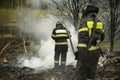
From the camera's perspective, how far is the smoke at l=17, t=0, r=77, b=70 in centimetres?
1400

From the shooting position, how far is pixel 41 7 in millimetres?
29156

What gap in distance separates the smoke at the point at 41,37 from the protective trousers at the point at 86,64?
5.25m

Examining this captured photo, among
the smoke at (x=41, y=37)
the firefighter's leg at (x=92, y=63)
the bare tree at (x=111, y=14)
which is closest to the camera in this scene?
→ the firefighter's leg at (x=92, y=63)

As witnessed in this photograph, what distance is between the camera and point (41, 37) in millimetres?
25266

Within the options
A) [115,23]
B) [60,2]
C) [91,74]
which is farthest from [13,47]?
[91,74]

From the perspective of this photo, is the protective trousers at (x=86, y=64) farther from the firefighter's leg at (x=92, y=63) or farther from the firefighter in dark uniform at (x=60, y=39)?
the firefighter in dark uniform at (x=60, y=39)

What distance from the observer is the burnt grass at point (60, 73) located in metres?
10.0

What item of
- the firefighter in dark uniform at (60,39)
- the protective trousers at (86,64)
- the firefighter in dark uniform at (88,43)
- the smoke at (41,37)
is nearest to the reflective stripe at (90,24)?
the firefighter in dark uniform at (88,43)

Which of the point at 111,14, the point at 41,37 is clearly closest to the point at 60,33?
the point at 111,14

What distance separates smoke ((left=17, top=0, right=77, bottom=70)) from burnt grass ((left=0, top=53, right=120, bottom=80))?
143cm

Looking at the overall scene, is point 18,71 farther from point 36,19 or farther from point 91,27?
point 36,19

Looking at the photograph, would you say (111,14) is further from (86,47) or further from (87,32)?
(86,47)

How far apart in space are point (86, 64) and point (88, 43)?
1.75 feet

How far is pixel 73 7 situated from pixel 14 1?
1729 centimetres
